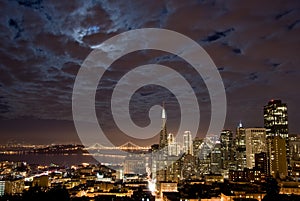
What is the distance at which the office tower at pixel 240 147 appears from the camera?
44.7 meters

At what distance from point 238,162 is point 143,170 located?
14575 mm

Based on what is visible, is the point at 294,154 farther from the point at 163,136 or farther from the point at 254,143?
the point at 163,136

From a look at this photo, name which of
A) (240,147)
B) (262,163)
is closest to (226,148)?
(240,147)

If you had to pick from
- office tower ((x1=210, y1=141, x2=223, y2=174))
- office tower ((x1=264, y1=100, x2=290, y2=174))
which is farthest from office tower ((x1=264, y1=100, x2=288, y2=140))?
office tower ((x1=210, y1=141, x2=223, y2=174))

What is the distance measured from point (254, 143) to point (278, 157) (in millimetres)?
8172

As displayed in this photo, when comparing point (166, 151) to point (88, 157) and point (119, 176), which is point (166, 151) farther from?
point (88, 157)

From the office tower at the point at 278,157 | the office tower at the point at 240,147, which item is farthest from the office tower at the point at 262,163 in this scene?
the office tower at the point at 240,147

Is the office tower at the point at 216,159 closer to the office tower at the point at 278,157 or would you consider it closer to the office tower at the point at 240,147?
the office tower at the point at 240,147

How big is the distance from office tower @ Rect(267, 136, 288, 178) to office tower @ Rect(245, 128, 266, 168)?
5025 millimetres

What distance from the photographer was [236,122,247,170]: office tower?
44.7m

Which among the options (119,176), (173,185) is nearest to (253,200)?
(173,185)

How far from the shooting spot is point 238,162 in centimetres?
4512

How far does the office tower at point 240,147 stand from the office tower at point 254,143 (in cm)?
57

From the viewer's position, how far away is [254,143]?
45250 millimetres
